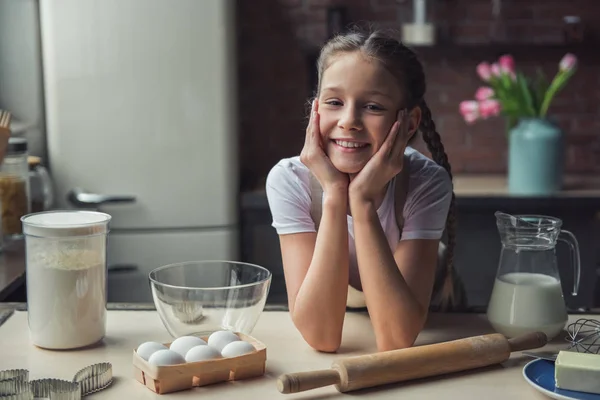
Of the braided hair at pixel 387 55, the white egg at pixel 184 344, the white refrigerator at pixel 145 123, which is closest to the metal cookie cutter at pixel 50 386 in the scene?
the white egg at pixel 184 344

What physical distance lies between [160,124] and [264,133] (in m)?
0.57

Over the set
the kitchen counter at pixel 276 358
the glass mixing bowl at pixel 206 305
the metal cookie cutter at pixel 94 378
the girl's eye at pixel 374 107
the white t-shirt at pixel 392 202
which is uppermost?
the girl's eye at pixel 374 107

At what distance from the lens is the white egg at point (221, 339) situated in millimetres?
1164

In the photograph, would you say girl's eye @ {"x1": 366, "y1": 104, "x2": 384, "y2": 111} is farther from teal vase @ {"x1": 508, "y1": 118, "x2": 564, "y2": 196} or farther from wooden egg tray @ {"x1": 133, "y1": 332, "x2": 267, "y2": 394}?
teal vase @ {"x1": 508, "y1": 118, "x2": 564, "y2": 196}

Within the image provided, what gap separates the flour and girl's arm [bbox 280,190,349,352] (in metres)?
0.31

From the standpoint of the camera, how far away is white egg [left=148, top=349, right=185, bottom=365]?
1088mm

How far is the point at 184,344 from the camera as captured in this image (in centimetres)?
115

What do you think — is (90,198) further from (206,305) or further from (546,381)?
(546,381)

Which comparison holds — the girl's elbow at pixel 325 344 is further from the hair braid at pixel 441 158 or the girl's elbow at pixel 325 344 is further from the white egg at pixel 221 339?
the hair braid at pixel 441 158

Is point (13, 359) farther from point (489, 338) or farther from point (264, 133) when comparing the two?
point (264, 133)

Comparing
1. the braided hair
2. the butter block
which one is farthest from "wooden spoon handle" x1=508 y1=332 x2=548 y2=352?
the braided hair

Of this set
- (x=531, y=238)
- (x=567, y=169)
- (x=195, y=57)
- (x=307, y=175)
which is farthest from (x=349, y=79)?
(x=567, y=169)

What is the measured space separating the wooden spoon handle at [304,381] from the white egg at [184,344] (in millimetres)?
147

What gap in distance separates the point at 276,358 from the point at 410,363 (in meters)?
0.21
